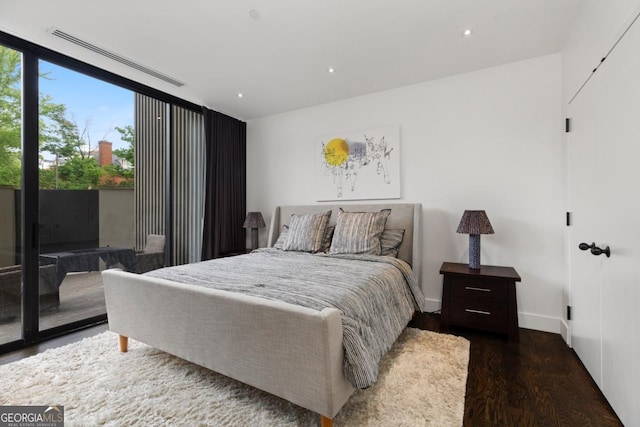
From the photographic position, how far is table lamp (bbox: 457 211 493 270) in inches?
99.0

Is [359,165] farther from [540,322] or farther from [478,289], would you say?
[540,322]

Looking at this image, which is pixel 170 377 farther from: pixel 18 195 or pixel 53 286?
pixel 18 195

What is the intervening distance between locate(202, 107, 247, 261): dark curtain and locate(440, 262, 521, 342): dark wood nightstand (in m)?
2.85

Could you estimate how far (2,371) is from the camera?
1914 millimetres

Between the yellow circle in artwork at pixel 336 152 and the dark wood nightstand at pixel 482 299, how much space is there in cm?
179

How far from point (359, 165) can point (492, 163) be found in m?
1.41

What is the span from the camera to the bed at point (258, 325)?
129 centimetres

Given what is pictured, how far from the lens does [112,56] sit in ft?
8.39

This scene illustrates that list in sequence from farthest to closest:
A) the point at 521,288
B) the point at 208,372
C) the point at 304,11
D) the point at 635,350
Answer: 1. the point at 521,288
2. the point at 304,11
3. the point at 208,372
4. the point at 635,350

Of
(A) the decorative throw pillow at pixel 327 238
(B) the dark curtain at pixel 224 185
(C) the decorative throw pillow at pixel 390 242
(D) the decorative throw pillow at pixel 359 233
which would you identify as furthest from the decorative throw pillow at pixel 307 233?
(B) the dark curtain at pixel 224 185

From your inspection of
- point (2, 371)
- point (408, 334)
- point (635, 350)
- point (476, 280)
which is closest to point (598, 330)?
point (635, 350)

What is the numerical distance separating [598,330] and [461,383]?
911 millimetres

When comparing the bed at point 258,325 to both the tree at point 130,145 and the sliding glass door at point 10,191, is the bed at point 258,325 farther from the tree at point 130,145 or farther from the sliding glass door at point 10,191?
the tree at point 130,145

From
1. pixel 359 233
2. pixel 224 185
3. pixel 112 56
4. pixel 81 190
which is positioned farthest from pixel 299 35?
pixel 81 190
